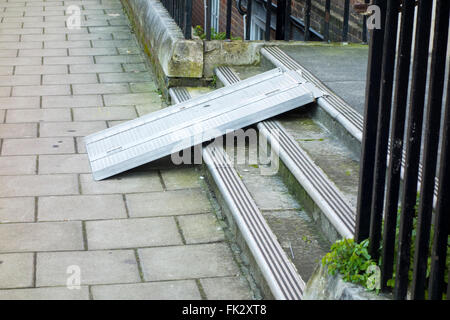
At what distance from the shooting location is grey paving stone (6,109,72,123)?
5938 mm

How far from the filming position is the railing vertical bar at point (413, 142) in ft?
7.51

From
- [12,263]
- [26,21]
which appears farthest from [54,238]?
[26,21]

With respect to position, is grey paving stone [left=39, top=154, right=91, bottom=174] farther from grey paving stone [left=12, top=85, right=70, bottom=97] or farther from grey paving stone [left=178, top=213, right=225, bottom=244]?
grey paving stone [left=12, top=85, right=70, bottom=97]

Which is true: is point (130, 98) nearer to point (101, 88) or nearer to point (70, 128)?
point (101, 88)

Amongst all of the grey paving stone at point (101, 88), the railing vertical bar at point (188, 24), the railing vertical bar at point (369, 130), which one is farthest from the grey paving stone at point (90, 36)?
the railing vertical bar at point (369, 130)

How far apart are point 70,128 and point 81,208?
155 centimetres

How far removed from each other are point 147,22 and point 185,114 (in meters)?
2.72

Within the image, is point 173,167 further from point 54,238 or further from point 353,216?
point 353,216

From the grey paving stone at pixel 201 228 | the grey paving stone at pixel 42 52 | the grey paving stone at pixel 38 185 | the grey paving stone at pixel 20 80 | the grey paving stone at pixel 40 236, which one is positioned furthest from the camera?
the grey paving stone at pixel 42 52


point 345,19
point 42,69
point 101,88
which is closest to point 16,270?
point 101,88

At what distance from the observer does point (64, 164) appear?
5031mm

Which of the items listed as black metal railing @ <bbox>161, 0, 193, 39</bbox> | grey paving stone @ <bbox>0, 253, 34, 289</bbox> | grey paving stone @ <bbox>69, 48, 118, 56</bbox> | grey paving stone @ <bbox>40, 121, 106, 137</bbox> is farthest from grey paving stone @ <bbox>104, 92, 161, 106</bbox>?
grey paving stone @ <bbox>0, 253, 34, 289</bbox>

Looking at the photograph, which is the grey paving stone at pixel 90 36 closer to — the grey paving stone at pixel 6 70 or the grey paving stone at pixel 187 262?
the grey paving stone at pixel 6 70

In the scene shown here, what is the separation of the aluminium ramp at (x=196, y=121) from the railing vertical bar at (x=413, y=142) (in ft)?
8.04
